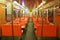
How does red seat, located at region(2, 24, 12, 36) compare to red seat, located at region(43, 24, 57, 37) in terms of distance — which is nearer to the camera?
red seat, located at region(43, 24, 57, 37)

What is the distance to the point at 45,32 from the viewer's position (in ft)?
17.7

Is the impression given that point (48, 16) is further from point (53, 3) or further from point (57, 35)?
point (57, 35)

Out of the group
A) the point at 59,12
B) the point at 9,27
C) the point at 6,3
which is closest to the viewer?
the point at 59,12

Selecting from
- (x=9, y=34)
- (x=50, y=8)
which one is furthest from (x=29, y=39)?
(x=50, y=8)

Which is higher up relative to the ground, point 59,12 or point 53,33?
point 59,12

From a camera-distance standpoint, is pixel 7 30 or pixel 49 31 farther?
pixel 7 30

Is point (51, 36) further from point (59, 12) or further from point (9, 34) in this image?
point (9, 34)

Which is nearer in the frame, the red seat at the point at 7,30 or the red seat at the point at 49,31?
the red seat at the point at 49,31

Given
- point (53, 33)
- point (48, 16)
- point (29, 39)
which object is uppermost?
point (48, 16)

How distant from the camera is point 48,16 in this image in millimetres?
5949

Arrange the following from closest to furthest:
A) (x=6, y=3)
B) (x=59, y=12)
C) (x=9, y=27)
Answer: (x=59, y=12), (x=9, y=27), (x=6, y=3)

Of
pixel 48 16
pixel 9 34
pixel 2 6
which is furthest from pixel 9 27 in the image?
pixel 48 16

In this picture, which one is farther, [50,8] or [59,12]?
[50,8]

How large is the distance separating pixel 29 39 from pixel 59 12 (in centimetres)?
207
